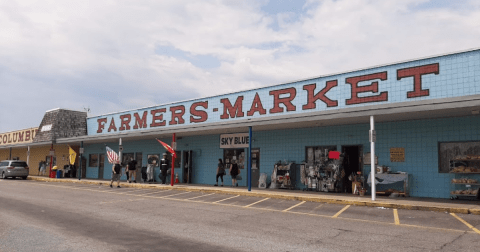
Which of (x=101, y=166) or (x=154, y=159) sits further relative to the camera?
(x=101, y=166)

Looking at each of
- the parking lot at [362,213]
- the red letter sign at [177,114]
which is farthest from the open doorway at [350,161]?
the red letter sign at [177,114]

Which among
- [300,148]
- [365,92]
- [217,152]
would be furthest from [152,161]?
[365,92]

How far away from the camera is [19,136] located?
41250 millimetres

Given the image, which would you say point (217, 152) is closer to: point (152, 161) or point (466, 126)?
point (152, 161)

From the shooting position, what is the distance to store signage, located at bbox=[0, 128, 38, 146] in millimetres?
38631

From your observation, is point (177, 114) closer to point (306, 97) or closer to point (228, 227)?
point (306, 97)

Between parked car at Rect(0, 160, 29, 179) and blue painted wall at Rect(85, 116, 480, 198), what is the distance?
59.4 feet

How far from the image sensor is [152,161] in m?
25.7

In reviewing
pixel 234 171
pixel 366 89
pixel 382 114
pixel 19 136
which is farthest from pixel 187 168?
pixel 19 136

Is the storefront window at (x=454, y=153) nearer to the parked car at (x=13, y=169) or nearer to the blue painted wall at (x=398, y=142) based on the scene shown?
the blue painted wall at (x=398, y=142)

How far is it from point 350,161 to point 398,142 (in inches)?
95.2

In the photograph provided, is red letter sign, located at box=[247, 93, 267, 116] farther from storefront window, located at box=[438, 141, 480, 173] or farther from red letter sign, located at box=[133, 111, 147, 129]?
red letter sign, located at box=[133, 111, 147, 129]

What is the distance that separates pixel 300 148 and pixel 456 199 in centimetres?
700

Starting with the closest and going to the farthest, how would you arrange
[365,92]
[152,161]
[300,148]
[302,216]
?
1. [302,216]
2. [365,92]
3. [300,148]
4. [152,161]
